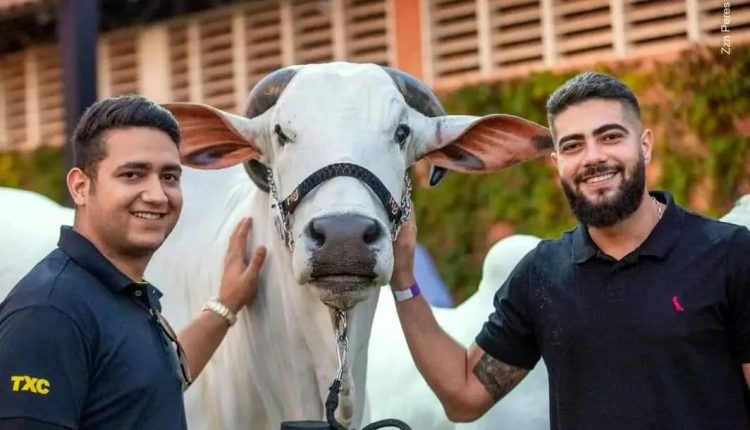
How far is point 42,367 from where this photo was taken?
2.23m

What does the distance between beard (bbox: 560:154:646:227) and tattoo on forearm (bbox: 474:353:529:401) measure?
0.58 meters

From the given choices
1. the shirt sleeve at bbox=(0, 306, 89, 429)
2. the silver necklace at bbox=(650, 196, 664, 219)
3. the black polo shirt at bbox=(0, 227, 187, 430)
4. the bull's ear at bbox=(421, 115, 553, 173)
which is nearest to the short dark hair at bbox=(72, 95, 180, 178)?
the black polo shirt at bbox=(0, 227, 187, 430)

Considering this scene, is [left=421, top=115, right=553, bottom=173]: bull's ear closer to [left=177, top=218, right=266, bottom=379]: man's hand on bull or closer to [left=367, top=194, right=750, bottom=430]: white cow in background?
[left=177, top=218, right=266, bottom=379]: man's hand on bull

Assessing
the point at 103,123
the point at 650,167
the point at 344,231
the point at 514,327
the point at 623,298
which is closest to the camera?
the point at 103,123

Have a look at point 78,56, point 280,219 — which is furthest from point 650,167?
point 280,219

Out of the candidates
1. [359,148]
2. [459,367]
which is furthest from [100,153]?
[459,367]

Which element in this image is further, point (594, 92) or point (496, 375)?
point (496, 375)

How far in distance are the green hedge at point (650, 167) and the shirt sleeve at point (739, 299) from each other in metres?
6.44

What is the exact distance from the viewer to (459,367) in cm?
352

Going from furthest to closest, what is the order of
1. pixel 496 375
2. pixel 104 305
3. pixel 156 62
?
pixel 156 62, pixel 496 375, pixel 104 305

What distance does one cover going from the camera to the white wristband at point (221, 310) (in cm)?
352

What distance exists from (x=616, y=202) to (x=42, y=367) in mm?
1621

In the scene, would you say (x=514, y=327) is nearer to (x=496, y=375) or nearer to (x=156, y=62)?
(x=496, y=375)

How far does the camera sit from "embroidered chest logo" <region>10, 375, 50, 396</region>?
221cm
